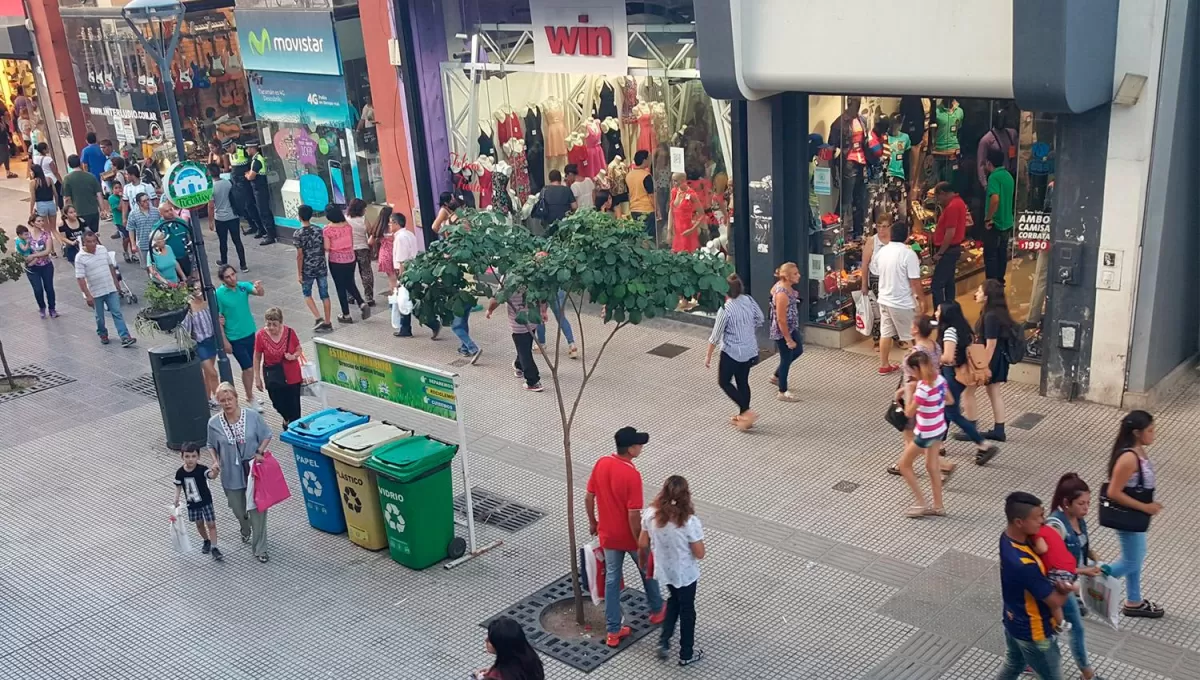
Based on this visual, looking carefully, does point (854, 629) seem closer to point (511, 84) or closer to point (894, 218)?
point (894, 218)

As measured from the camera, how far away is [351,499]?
9.88 m

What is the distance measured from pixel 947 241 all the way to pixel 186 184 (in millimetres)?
8112

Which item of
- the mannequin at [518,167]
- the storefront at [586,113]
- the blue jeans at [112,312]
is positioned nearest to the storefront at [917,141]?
the storefront at [586,113]

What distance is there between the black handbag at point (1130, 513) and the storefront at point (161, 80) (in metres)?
19.3

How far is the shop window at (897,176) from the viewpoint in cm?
1334

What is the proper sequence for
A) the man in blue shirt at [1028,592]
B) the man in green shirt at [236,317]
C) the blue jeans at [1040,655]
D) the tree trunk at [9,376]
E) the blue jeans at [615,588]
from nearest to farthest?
1. the man in blue shirt at [1028,592]
2. the blue jeans at [1040,655]
3. the blue jeans at [615,588]
4. the man in green shirt at [236,317]
5. the tree trunk at [9,376]

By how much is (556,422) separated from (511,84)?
615 centimetres

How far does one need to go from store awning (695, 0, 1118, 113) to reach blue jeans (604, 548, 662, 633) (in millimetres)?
5526

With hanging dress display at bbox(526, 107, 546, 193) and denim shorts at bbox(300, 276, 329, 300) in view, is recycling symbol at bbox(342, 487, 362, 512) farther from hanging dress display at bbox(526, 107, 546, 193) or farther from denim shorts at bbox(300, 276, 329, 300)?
hanging dress display at bbox(526, 107, 546, 193)

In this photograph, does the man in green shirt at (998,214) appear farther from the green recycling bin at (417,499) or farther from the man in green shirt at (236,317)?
the man in green shirt at (236,317)

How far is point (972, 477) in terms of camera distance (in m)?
10.4

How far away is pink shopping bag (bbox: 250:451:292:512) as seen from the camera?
970 cm

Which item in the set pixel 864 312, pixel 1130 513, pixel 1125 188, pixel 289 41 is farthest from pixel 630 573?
pixel 289 41

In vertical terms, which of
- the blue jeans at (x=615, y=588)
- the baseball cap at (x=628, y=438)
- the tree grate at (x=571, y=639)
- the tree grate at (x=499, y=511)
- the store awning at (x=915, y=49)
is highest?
the store awning at (x=915, y=49)
